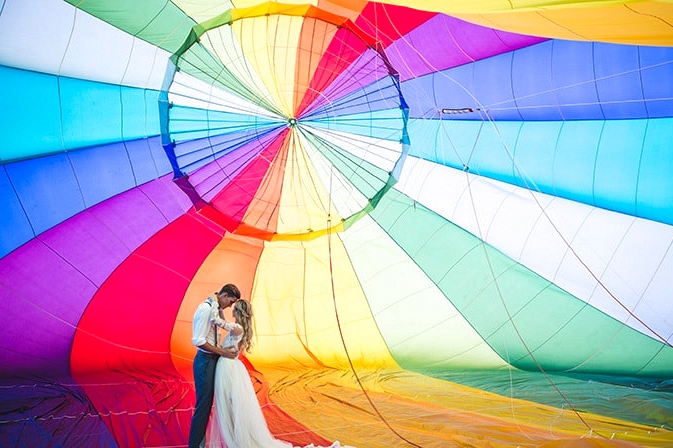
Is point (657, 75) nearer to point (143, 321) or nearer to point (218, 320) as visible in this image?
point (218, 320)

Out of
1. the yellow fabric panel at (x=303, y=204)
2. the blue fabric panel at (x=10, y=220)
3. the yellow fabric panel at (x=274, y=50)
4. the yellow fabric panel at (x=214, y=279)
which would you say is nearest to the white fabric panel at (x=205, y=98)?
the yellow fabric panel at (x=274, y=50)

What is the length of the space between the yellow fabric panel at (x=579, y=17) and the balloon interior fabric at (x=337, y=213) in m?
1.39

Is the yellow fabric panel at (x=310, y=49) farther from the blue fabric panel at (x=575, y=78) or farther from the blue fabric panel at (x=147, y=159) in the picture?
the blue fabric panel at (x=575, y=78)

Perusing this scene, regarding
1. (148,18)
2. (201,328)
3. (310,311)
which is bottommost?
(201,328)

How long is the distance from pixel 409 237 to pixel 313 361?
1.00 meters

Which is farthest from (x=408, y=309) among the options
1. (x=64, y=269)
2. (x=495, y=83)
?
(x=64, y=269)

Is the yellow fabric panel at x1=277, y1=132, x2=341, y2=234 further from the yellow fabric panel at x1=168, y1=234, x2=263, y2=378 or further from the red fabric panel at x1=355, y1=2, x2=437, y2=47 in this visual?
the red fabric panel at x1=355, y1=2, x2=437, y2=47

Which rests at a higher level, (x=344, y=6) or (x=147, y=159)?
(x=344, y=6)

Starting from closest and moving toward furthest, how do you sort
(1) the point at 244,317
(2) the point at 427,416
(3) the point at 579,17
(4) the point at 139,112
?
1. (3) the point at 579,17
2. (1) the point at 244,317
3. (2) the point at 427,416
4. (4) the point at 139,112

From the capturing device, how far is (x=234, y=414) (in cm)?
341

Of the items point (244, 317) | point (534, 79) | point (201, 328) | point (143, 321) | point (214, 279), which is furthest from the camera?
point (214, 279)

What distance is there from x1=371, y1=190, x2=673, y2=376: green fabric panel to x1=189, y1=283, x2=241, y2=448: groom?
6.18ft

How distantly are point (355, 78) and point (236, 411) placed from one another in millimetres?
2001

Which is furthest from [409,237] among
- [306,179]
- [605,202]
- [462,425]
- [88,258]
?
[88,258]
